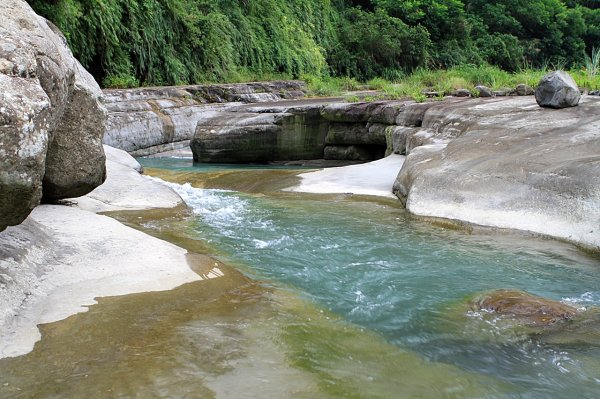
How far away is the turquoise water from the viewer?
309 cm

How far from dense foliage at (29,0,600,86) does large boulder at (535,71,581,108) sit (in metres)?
11.0

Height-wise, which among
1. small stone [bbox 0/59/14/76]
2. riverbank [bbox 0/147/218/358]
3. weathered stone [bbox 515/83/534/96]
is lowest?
riverbank [bbox 0/147/218/358]

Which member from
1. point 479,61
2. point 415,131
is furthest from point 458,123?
point 479,61

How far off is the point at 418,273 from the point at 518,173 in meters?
2.42

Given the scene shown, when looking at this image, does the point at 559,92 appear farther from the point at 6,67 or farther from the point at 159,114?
the point at 159,114

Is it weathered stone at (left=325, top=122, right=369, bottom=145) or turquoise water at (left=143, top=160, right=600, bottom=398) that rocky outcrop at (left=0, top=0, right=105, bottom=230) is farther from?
weathered stone at (left=325, top=122, right=369, bottom=145)

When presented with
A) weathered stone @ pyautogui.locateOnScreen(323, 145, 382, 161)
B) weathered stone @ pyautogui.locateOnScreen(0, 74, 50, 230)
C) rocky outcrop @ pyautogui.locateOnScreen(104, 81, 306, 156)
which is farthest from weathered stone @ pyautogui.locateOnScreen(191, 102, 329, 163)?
weathered stone @ pyautogui.locateOnScreen(0, 74, 50, 230)

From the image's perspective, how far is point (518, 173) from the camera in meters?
6.34

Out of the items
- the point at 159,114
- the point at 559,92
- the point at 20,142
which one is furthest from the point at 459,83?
the point at 20,142

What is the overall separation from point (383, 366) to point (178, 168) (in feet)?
31.9

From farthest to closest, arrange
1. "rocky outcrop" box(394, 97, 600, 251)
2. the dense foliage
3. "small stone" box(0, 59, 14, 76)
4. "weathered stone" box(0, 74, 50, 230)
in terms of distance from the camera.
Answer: the dense foliage < "rocky outcrop" box(394, 97, 600, 251) < "small stone" box(0, 59, 14, 76) < "weathered stone" box(0, 74, 50, 230)

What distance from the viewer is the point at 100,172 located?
5891 millimetres

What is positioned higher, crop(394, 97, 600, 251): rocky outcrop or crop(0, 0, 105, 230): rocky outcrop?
crop(0, 0, 105, 230): rocky outcrop

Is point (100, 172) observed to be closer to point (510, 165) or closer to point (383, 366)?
point (383, 366)
